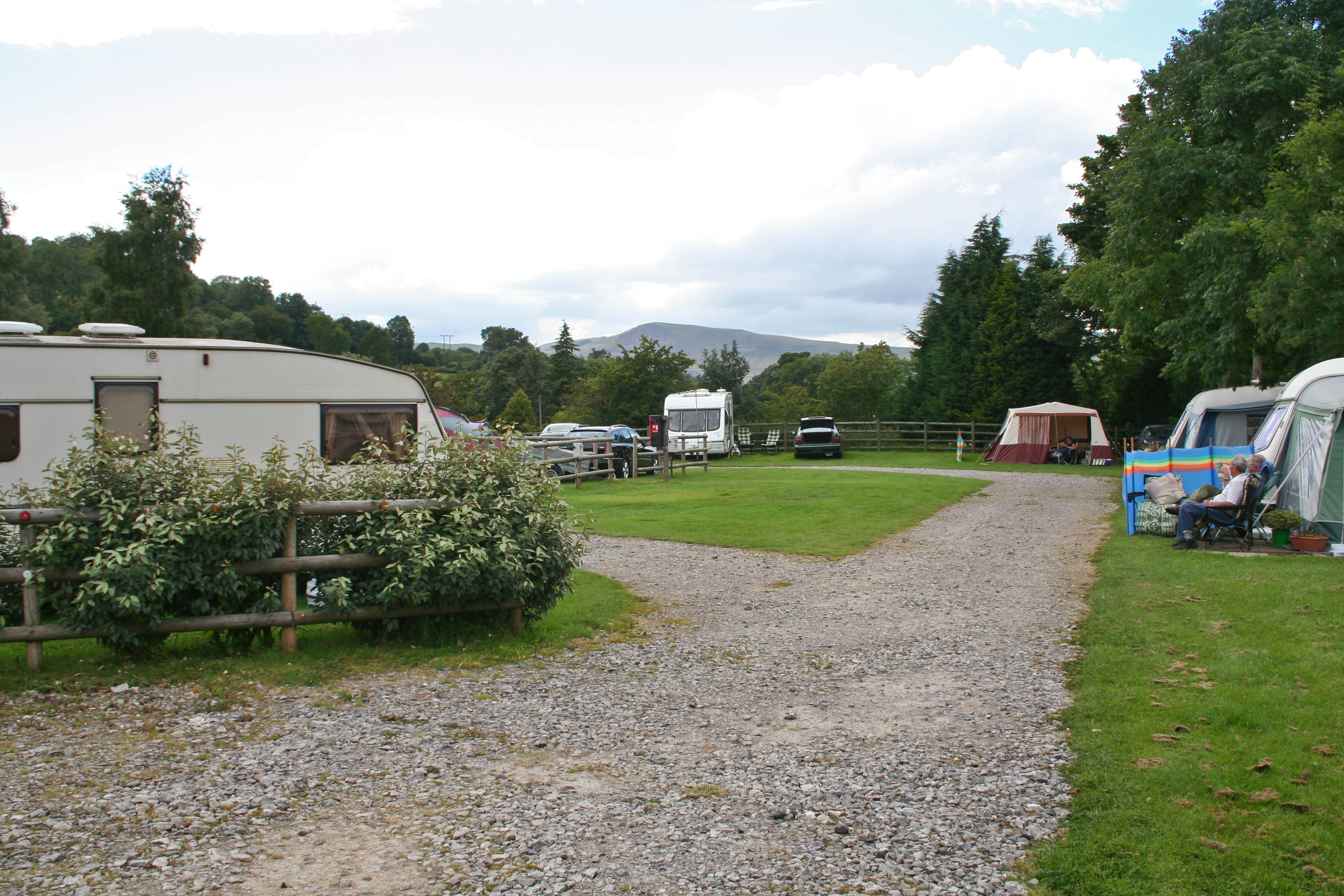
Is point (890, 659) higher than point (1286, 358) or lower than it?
lower

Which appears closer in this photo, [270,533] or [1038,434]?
[270,533]

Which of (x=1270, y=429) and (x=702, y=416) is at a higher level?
(x=702, y=416)

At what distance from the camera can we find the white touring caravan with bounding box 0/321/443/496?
916 cm

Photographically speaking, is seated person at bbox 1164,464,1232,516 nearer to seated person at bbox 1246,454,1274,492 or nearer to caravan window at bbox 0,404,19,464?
seated person at bbox 1246,454,1274,492

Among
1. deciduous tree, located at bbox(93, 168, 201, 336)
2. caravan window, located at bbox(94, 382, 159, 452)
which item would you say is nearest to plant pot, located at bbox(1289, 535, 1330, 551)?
caravan window, located at bbox(94, 382, 159, 452)

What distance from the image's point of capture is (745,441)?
129ft

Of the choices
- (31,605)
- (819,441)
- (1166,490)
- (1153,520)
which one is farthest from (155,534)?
(819,441)

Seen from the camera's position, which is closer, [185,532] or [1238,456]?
[185,532]

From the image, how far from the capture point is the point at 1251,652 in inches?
244

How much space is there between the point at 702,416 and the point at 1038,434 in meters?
11.4

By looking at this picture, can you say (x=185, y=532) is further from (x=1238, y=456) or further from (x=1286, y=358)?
(x=1286, y=358)

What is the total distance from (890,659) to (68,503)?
17.8 ft

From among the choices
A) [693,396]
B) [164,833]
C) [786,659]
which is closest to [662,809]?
[164,833]

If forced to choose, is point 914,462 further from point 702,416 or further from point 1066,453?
point 702,416
